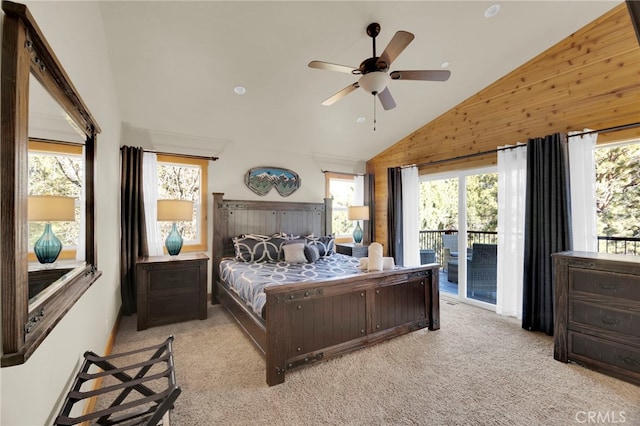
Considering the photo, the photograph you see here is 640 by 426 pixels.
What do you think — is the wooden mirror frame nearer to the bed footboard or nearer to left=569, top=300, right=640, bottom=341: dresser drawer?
the bed footboard

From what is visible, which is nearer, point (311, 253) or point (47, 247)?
point (47, 247)

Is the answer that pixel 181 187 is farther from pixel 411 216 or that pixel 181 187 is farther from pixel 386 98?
pixel 411 216

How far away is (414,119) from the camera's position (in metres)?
4.55

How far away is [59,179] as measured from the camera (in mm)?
1344

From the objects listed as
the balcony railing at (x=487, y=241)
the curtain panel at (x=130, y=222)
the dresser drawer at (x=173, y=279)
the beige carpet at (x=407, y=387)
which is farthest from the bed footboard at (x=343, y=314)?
the curtain panel at (x=130, y=222)

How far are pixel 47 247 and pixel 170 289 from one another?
246cm

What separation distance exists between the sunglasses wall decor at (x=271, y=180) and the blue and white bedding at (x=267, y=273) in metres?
1.32

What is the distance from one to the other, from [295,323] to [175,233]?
7.57 feet

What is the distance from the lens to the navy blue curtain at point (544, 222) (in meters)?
3.08

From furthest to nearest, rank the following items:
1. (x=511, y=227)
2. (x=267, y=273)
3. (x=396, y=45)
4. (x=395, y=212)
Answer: (x=395, y=212) → (x=511, y=227) → (x=267, y=273) → (x=396, y=45)

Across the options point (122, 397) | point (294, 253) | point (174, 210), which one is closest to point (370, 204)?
point (294, 253)

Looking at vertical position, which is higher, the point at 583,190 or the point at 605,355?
the point at 583,190

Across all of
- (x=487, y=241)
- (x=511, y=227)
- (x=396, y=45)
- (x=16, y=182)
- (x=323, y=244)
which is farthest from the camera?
(x=323, y=244)

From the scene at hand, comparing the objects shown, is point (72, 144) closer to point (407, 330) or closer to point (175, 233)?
point (175, 233)
